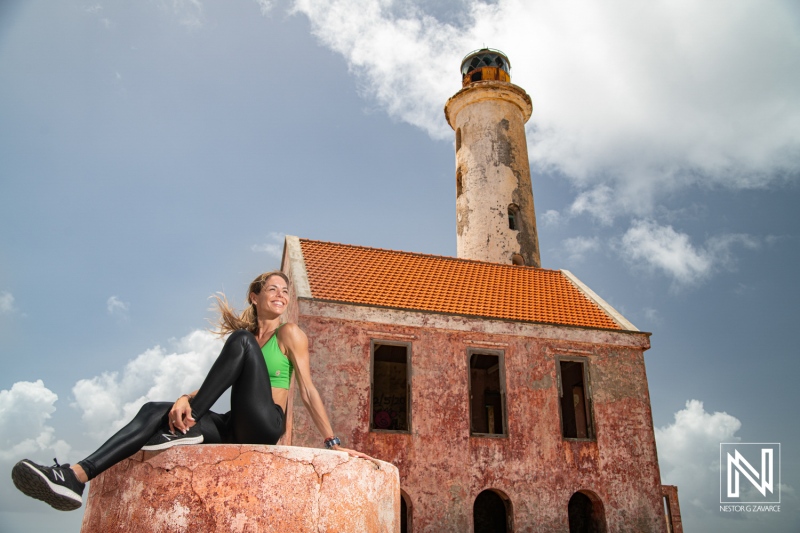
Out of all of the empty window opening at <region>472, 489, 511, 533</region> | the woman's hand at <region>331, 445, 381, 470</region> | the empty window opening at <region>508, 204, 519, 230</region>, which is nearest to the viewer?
the woman's hand at <region>331, 445, 381, 470</region>

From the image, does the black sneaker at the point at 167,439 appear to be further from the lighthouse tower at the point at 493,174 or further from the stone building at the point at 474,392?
the lighthouse tower at the point at 493,174

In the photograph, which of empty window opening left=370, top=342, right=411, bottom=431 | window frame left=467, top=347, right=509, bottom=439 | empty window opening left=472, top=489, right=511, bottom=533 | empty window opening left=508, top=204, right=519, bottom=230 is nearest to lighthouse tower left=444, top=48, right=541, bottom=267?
empty window opening left=508, top=204, right=519, bottom=230

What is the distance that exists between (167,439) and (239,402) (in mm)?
504

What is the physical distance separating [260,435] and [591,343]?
11.0 m

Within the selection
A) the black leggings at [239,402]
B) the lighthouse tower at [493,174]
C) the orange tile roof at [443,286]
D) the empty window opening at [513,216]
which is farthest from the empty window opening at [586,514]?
the black leggings at [239,402]

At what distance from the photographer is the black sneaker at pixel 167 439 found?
3303 millimetres

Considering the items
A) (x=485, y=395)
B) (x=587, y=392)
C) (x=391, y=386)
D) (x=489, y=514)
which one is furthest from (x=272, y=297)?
(x=485, y=395)

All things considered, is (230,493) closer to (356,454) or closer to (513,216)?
(356,454)

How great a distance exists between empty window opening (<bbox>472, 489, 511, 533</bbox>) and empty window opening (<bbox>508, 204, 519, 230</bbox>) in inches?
379

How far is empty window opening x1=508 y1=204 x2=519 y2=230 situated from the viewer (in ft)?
68.8

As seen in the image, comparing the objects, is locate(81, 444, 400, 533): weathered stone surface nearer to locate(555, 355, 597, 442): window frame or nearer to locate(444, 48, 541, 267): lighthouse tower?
locate(555, 355, 597, 442): window frame

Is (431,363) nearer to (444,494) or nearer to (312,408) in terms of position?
(444,494)

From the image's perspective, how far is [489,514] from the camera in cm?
1458

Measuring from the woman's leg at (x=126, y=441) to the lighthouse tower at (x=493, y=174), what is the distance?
17529 millimetres
